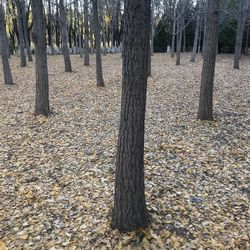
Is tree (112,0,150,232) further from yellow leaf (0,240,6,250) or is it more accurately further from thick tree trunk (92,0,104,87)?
thick tree trunk (92,0,104,87)

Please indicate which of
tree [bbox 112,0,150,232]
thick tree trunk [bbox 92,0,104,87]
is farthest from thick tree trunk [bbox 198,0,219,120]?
thick tree trunk [bbox 92,0,104,87]

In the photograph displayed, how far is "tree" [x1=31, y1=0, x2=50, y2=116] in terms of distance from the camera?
7535 mm

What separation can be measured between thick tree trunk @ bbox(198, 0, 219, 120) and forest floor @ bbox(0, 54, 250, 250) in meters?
0.46

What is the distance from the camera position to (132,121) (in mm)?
3133

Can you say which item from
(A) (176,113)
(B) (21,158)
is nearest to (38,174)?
(B) (21,158)

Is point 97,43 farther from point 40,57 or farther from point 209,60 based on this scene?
point 209,60

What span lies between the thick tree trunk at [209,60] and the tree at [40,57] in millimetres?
4800

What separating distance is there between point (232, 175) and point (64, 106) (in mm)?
6499

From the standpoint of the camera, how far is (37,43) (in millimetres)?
7770

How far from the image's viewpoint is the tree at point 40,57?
754cm

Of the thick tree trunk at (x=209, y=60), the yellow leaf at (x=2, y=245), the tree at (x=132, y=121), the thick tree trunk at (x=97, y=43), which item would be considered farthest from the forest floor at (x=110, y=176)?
the thick tree trunk at (x=97, y=43)

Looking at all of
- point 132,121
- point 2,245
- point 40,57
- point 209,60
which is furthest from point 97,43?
point 2,245

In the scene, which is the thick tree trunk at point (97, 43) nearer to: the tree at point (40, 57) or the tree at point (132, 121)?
the tree at point (40, 57)

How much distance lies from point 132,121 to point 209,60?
494cm
